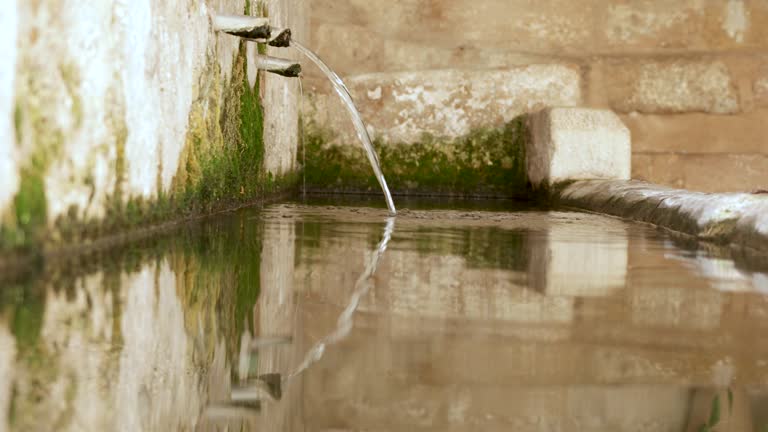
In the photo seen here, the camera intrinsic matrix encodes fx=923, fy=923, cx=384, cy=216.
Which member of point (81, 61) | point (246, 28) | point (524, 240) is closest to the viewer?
point (81, 61)

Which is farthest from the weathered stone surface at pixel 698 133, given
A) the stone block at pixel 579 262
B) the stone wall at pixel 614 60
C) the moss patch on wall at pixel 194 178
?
the stone block at pixel 579 262

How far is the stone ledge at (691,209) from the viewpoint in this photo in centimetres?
253

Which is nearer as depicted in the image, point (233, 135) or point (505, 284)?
point (505, 284)

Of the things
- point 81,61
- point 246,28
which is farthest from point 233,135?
point 81,61

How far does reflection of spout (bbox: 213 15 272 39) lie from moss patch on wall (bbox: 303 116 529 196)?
8.27ft

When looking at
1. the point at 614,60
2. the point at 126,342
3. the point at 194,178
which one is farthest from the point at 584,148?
the point at 126,342

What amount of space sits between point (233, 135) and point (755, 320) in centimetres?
233

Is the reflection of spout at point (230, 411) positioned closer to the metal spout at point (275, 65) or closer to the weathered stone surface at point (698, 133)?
the metal spout at point (275, 65)

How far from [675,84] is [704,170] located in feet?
1.79

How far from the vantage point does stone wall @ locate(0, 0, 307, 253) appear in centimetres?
147

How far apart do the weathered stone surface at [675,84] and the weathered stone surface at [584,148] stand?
672 millimetres

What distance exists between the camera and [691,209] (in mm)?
Answer: 2947

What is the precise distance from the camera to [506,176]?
5.49m

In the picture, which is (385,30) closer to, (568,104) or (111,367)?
(568,104)
